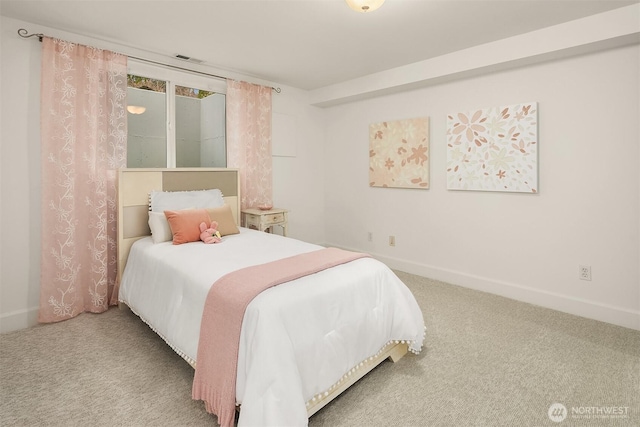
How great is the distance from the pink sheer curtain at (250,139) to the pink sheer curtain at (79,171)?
113cm

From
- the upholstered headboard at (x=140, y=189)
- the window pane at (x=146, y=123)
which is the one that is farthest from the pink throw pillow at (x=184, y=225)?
the window pane at (x=146, y=123)

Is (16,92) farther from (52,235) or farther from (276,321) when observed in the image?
(276,321)

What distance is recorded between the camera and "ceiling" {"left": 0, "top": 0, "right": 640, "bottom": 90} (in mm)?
2480

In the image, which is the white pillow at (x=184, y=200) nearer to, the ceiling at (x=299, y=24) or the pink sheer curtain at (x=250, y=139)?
the pink sheer curtain at (x=250, y=139)

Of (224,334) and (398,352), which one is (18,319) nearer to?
(224,334)

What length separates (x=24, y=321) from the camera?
2799 mm

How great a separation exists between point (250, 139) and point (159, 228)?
1.66m

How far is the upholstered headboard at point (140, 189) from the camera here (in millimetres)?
3023

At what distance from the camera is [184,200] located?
3229mm

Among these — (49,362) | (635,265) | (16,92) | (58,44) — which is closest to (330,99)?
(58,44)

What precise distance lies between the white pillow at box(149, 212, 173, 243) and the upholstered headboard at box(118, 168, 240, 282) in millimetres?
245

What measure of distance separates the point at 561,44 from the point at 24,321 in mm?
4795

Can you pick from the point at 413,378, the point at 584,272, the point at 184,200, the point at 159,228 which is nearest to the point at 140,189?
the point at 184,200

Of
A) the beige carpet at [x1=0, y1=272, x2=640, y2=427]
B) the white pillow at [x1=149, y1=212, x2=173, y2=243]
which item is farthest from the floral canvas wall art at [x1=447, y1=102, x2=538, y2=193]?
the white pillow at [x1=149, y1=212, x2=173, y2=243]
